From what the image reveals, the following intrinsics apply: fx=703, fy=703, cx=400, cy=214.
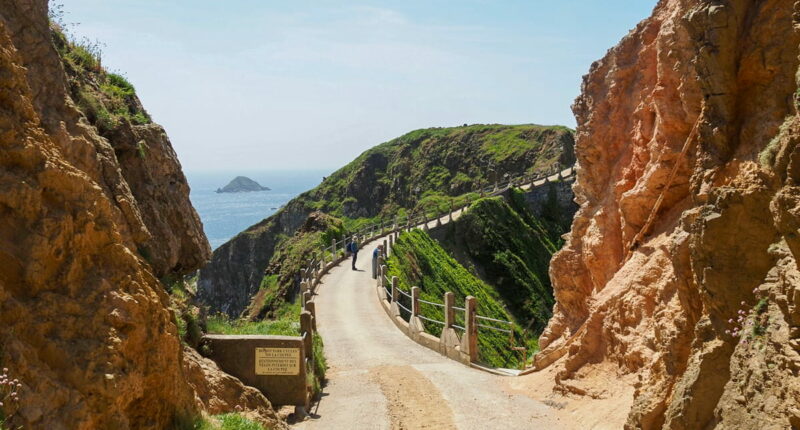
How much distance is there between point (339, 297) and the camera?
27.3 metres

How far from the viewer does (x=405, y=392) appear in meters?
13.7

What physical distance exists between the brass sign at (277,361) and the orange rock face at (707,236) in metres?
4.52

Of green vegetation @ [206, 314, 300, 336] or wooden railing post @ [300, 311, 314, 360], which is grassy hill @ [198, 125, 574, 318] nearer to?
green vegetation @ [206, 314, 300, 336]

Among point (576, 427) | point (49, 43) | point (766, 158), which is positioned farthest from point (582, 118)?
point (49, 43)

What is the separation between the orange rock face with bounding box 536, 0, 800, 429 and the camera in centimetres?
562

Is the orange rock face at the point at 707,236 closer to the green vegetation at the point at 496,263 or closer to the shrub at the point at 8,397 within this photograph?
the shrub at the point at 8,397

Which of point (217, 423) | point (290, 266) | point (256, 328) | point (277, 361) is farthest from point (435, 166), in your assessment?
point (217, 423)

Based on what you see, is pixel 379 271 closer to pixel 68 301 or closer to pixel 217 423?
pixel 217 423

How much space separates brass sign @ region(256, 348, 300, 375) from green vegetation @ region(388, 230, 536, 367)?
15051 millimetres

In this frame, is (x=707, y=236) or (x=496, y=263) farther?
(x=496, y=263)

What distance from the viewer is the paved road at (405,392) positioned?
11688mm

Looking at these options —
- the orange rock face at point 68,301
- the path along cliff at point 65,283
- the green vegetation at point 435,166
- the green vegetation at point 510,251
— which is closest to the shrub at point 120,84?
the path along cliff at point 65,283

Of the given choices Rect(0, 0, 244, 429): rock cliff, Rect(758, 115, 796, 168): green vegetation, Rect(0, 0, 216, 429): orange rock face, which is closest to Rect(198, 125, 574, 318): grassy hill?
Rect(0, 0, 244, 429): rock cliff

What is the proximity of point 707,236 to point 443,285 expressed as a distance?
1179 inches
